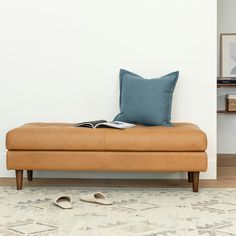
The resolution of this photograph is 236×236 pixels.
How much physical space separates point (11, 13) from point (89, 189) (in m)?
1.84

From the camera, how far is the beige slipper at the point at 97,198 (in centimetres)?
353

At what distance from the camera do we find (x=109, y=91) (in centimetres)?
465

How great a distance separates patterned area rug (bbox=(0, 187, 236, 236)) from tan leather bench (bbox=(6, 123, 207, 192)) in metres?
0.21

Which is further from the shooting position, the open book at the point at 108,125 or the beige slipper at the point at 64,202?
the open book at the point at 108,125

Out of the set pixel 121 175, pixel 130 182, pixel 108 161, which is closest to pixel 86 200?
pixel 108 161

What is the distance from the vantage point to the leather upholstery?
3.88 m

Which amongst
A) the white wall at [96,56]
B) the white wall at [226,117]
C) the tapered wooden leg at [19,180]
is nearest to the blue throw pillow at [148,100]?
the white wall at [96,56]

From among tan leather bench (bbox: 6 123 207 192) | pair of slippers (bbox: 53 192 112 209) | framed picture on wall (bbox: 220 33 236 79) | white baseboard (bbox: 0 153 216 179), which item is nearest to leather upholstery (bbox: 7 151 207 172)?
tan leather bench (bbox: 6 123 207 192)

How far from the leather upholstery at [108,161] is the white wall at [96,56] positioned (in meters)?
0.70

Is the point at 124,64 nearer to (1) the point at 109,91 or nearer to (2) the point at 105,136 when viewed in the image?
(1) the point at 109,91

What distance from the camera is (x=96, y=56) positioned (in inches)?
183

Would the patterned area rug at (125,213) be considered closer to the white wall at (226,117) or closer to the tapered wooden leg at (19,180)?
the tapered wooden leg at (19,180)

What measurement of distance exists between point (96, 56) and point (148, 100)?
0.74 meters

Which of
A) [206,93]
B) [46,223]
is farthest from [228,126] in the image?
[46,223]
